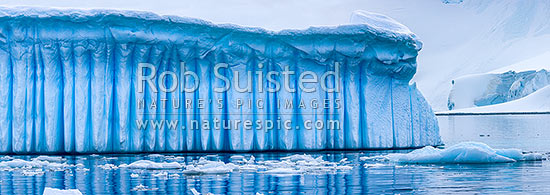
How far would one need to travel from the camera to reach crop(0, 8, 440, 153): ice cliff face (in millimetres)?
13352

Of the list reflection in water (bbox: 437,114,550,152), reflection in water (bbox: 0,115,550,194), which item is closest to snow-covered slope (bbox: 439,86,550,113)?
reflection in water (bbox: 437,114,550,152)

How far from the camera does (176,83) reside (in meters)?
14.0

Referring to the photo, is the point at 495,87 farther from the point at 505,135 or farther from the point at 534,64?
Result: the point at 505,135

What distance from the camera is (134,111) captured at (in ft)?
45.3

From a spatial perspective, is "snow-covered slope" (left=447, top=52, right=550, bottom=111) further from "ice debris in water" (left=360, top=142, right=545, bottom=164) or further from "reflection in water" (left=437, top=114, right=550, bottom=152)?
"ice debris in water" (left=360, top=142, right=545, bottom=164)

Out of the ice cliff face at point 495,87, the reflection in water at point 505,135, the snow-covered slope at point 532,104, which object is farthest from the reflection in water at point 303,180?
the ice cliff face at point 495,87

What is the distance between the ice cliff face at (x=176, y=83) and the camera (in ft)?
43.8

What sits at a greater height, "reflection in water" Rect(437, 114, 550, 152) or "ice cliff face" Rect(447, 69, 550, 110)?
"ice cliff face" Rect(447, 69, 550, 110)

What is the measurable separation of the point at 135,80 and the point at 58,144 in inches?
63.4

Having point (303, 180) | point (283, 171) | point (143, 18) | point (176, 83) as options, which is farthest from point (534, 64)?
point (303, 180)

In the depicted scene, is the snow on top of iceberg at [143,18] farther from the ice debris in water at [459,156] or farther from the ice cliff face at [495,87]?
the ice cliff face at [495,87]

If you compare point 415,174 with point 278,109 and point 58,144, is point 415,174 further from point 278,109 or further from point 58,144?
point 58,144

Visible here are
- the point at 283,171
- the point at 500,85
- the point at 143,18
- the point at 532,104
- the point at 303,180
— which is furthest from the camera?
the point at 500,85

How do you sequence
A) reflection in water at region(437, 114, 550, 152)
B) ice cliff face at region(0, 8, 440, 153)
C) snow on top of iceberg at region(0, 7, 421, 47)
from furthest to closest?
reflection in water at region(437, 114, 550, 152), ice cliff face at region(0, 8, 440, 153), snow on top of iceberg at region(0, 7, 421, 47)
